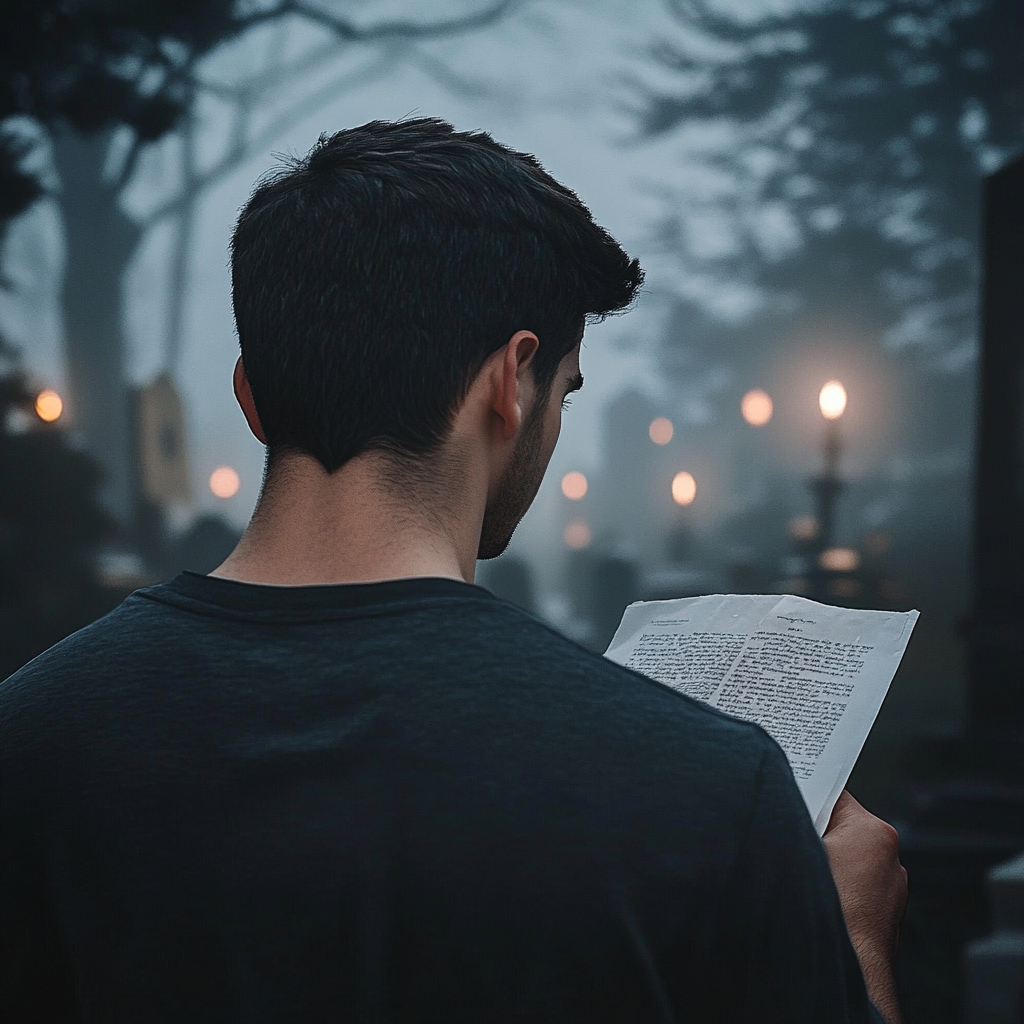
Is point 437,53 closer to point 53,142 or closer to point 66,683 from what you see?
point 53,142

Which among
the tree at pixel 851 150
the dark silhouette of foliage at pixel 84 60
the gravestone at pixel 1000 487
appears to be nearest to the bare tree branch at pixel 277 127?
the dark silhouette of foliage at pixel 84 60

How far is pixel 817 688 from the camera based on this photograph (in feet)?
2.78

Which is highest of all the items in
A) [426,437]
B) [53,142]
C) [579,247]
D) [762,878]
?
[53,142]

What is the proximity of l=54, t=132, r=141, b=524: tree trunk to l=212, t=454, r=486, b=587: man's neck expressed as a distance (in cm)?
372

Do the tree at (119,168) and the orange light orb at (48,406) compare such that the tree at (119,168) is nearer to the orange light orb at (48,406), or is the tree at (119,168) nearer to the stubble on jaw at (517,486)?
the orange light orb at (48,406)

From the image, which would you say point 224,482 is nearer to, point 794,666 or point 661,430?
point 661,430

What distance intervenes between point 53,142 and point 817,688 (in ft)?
13.3

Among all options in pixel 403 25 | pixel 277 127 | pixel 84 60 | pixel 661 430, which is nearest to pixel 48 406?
pixel 84 60

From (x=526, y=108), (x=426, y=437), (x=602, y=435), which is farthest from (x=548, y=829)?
(x=526, y=108)

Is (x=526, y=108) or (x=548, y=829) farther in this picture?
(x=526, y=108)

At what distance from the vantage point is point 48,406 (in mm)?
4020

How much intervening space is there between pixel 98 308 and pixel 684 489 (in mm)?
2356

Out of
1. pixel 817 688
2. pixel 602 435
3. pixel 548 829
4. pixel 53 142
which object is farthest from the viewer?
pixel 602 435

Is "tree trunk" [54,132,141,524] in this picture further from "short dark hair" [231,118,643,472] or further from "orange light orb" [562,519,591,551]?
"short dark hair" [231,118,643,472]
